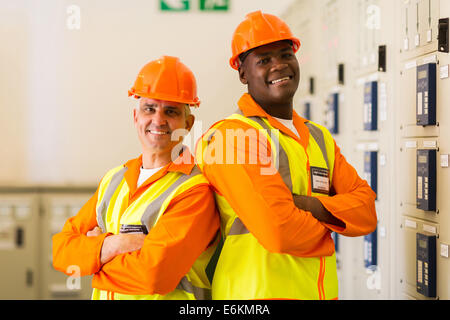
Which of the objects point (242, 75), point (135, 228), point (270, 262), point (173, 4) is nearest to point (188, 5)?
point (173, 4)

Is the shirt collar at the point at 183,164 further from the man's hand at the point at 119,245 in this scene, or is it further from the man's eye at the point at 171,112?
the man's hand at the point at 119,245

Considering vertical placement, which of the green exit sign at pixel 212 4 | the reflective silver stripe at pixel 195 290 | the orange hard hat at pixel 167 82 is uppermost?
the green exit sign at pixel 212 4

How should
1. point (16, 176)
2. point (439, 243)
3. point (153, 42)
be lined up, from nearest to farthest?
point (439, 243) < point (153, 42) < point (16, 176)

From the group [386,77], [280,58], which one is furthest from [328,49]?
[280,58]

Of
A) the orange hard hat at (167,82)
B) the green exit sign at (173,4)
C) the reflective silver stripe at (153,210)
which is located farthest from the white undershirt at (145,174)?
the green exit sign at (173,4)

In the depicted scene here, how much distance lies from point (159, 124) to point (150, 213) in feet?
0.95

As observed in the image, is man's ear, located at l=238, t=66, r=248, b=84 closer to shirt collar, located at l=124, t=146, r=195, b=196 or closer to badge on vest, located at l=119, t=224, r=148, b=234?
shirt collar, located at l=124, t=146, r=195, b=196

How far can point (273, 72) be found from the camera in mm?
1581

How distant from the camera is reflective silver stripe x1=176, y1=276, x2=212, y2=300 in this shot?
1551mm

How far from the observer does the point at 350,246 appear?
3334 mm

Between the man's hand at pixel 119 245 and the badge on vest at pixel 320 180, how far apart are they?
59cm

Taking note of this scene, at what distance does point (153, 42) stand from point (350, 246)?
75.6 inches

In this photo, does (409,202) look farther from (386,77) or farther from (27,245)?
(27,245)

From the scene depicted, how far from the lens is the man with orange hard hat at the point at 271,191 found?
1.47m
